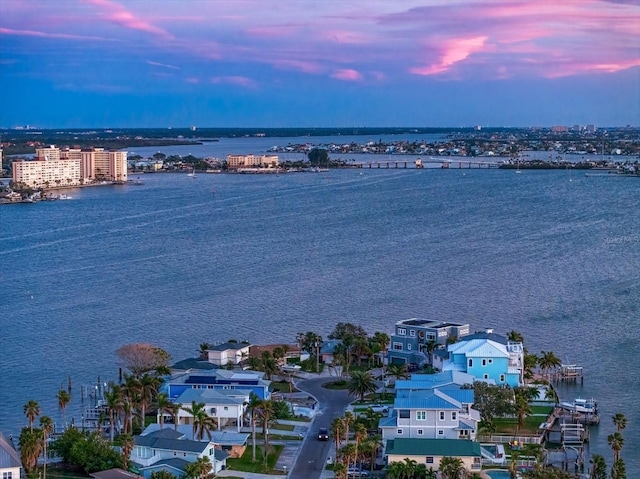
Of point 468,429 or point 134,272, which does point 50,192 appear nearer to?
point 134,272

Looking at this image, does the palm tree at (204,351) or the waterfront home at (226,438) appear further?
the palm tree at (204,351)

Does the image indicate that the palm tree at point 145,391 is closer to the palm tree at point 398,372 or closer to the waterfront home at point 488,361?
the palm tree at point 398,372

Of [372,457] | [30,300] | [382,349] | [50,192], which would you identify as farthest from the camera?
[50,192]

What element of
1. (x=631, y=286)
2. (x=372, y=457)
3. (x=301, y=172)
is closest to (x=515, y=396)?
(x=372, y=457)

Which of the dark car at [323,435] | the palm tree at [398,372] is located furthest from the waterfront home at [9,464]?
the palm tree at [398,372]

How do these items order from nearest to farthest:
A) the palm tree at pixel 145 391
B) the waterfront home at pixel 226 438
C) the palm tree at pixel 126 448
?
the palm tree at pixel 126 448
the waterfront home at pixel 226 438
the palm tree at pixel 145 391

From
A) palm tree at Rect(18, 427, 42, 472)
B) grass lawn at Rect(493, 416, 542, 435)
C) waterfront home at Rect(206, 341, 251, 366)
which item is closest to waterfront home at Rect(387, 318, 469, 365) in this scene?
waterfront home at Rect(206, 341, 251, 366)

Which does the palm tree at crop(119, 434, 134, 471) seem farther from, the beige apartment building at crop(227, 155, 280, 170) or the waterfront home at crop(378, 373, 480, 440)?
the beige apartment building at crop(227, 155, 280, 170)
